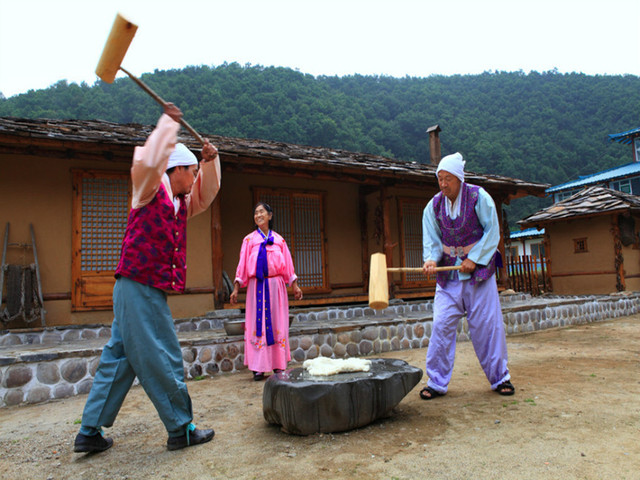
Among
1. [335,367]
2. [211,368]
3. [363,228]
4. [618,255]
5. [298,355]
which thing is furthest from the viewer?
[618,255]

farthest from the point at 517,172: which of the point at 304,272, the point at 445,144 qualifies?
the point at 304,272

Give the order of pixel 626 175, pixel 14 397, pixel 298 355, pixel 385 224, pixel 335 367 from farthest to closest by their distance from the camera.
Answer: pixel 626 175 → pixel 385 224 → pixel 298 355 → pixel 14 397 → pixel 335 367

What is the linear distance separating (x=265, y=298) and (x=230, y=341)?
0.92m

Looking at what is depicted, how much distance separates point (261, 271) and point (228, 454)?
2.25 m

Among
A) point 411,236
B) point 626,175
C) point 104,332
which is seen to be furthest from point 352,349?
point 626,175

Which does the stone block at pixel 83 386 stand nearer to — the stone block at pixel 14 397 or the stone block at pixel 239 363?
the stone block at pixel 14 397

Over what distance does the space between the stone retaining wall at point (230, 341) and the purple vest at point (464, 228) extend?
245cm

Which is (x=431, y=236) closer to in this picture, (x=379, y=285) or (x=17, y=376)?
(x=379, y=285)

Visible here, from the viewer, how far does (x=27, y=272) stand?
6.16m

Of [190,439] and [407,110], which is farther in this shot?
[407,110]

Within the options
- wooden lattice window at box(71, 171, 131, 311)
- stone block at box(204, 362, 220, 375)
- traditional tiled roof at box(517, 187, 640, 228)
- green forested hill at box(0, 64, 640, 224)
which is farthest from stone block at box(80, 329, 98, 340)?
green forested hill at box(0, 64, 640, 224)

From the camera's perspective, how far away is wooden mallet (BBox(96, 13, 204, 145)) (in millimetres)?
2291

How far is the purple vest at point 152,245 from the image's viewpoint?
7.97ft

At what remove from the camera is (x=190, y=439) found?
2574mm
